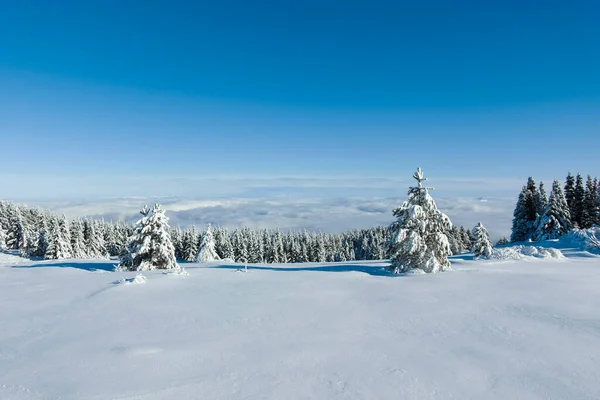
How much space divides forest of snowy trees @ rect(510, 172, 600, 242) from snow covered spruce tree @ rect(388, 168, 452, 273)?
36558mm

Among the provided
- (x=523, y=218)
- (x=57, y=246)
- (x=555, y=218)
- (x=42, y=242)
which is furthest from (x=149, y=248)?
(x=42, y=242)

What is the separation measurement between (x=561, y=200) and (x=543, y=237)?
19.7ft

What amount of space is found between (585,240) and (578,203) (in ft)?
96.5

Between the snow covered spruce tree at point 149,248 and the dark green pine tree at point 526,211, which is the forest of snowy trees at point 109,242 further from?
the snow covered spruce tree at point 149,248

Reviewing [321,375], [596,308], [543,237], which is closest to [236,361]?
[321,375]

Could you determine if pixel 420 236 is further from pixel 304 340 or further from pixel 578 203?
pixel 578 203

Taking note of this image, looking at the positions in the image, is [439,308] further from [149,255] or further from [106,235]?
[106,235]

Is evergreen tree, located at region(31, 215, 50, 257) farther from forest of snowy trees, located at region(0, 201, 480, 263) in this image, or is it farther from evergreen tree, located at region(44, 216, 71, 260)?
evergreen tree, located at region(44, 216, 71, 260)

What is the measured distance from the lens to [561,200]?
47.4m

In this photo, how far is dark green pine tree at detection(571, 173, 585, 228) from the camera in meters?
53.2

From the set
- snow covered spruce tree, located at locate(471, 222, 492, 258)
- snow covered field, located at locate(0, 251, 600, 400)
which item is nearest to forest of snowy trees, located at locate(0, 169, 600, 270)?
snow covered spruce tree, located at locate(471, 222, 492, 258)

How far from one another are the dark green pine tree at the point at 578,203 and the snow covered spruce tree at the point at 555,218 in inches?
352

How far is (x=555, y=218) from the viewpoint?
46.0 meters

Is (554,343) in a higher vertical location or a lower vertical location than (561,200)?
lower
